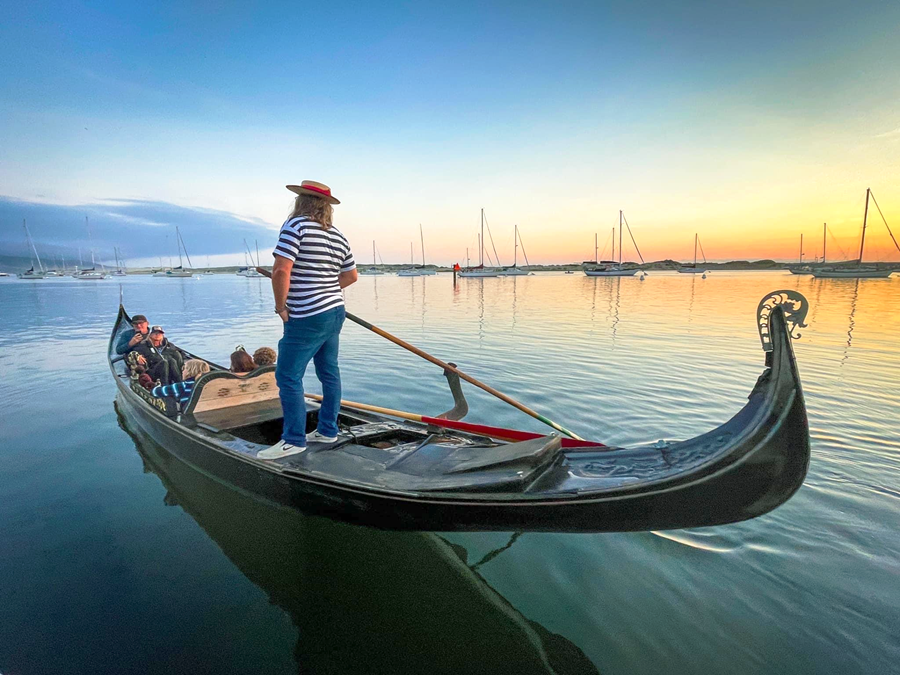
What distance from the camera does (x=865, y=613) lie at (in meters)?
2.43

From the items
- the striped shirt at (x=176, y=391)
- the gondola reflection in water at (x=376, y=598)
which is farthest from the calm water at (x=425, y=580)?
the striped shirt at (x=176, y=391)

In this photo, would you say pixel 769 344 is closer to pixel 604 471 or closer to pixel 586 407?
pixel 604 471

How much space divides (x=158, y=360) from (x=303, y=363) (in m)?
4.32

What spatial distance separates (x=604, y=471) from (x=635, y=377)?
5.85 meters

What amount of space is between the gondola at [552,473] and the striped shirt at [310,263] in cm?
112

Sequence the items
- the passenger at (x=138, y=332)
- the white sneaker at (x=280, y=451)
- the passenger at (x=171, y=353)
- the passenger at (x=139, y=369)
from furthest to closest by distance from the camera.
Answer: the passenger at (x=138, y=332)
the passenger at (x=171, y=353)
the passenger at (x=139, y=369)
the white sneaker at (x=280, y=451)

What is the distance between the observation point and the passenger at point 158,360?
5.83 m

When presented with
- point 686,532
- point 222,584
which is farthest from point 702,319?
point 222,584

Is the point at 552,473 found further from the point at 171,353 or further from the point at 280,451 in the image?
the point at 171,353

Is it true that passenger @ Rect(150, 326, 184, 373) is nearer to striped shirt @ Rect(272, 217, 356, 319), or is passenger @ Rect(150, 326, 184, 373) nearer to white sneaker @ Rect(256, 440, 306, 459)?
white sneaker @ Rect(256, 440, 306, 459)

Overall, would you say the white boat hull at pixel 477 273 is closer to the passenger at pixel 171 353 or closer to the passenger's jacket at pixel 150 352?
the passenger at pixel 171 353

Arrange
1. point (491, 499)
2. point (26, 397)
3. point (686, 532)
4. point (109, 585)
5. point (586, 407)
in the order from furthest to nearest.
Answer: point (26, 397)
point (586, 407)
point (686, 532)
point (109, 585)
point (491, 499)

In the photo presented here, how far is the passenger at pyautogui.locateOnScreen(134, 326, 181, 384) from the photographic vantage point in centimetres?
583

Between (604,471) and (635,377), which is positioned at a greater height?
(604,471)
